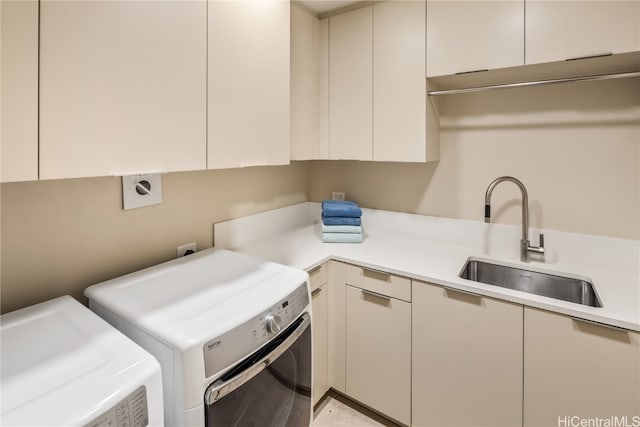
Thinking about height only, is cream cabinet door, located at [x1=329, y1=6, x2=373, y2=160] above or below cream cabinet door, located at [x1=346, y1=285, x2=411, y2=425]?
above

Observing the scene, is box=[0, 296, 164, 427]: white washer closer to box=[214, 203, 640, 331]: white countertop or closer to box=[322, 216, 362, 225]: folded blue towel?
box=[214, 203, 640, 331]: white countertop

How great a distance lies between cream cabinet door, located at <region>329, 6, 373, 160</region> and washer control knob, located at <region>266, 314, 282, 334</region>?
1.20m

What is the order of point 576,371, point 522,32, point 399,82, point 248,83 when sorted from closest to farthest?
point 576,371 < point 248,83 < point 522,32 < point 399,82

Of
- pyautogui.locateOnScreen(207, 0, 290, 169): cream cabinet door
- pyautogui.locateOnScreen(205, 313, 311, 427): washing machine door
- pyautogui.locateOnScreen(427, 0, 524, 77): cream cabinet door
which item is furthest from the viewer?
pyautogui.locateOnScreen(427, 0, 524, 77): cream cabinet door

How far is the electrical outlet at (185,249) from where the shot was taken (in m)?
1.66

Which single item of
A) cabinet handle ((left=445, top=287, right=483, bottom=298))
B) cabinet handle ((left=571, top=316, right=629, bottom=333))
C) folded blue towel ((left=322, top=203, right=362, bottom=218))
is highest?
folded blue towel ((left=322, top=203, right=362, bottom=218))

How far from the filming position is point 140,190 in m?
1.47

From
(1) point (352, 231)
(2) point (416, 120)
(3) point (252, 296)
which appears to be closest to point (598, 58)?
(2) point (416, 120)

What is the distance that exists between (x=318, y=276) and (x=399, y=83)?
44.7 inches

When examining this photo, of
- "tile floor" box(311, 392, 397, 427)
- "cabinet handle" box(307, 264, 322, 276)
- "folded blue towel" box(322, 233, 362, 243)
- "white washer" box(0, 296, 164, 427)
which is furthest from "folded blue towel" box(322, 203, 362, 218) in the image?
"white washer" box(0, 296, 164, 427)

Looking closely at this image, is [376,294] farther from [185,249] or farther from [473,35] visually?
[473,35]

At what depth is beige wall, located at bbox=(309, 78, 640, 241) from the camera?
1.60 m

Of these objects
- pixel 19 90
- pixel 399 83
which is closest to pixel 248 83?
pixel 19 90

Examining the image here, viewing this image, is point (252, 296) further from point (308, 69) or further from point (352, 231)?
point (308, 69)
